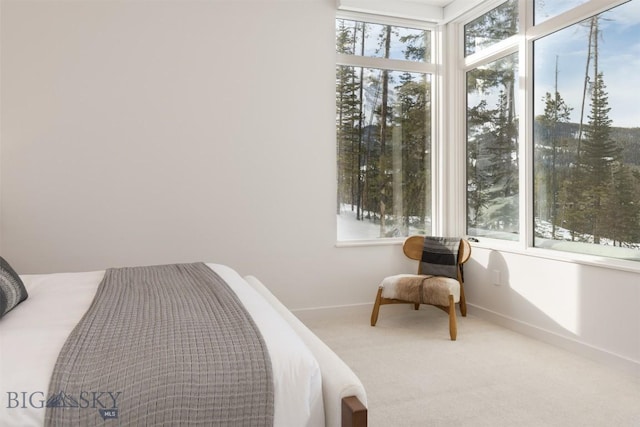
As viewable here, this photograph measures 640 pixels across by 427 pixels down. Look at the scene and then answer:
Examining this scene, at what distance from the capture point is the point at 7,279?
1.81m

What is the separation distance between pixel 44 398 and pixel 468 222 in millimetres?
3704

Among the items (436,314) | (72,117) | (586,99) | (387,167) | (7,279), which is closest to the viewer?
(7,279)

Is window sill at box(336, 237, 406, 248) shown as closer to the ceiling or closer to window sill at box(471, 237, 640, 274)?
window sill at box(471, 237, 640, 274)

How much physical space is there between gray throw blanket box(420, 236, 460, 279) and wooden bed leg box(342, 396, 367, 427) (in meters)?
2.63

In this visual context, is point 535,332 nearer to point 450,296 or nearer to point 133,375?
point 450,296

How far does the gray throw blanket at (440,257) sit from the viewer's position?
375 centimetres

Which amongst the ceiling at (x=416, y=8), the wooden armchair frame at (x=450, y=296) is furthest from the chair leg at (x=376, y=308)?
the ceiling at (x=416, y=8)

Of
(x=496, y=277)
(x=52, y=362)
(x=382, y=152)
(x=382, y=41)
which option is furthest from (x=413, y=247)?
(x=52, y=362)

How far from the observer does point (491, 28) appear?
12.7ft

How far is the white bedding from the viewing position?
1.14 metres

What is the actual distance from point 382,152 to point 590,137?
1.70m

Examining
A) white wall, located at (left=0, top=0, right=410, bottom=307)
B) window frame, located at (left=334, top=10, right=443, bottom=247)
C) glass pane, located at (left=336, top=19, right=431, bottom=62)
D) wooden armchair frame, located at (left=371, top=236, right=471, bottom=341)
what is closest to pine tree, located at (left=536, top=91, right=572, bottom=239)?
wooden armchair frame, located at (left=371, top=236, right=471, bottom=341)

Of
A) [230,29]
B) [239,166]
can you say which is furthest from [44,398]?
[230,29]

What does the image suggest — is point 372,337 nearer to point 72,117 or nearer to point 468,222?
point 468,222
